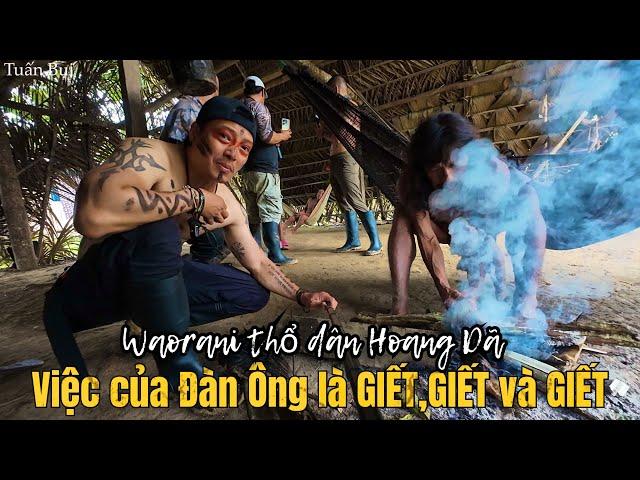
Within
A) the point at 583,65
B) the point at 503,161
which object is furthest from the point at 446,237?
the point at 583,65

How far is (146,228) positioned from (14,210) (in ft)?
13.1

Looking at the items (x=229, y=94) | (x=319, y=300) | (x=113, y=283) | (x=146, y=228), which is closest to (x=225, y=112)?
(x=146, y=228)

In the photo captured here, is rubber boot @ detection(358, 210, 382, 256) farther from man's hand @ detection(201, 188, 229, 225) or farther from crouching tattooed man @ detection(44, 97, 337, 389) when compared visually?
man's hand @ detection(201, 188, 229, 225)

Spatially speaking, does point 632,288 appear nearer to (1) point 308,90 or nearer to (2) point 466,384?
(2) point 466,384

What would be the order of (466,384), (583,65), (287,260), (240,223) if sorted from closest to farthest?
(466,384) < (240,223) < (583,65) < (287,260)

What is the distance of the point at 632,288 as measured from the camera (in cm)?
194

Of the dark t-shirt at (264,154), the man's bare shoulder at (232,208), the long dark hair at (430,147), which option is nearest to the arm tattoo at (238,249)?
the man's bare shoulder at (232,208)

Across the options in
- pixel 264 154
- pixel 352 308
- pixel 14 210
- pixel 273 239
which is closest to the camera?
pixel 352 308

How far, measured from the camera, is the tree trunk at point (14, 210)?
3.65 meters

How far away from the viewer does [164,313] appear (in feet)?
3.65

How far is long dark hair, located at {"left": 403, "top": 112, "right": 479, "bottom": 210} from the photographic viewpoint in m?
1.58

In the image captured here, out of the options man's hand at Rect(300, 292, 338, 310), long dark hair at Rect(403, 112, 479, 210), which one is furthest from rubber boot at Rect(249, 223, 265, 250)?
man's hand at Rect(300, 292, 338, 310)

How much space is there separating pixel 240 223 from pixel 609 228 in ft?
6.44

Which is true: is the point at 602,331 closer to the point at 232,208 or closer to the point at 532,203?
the point at 532,203
